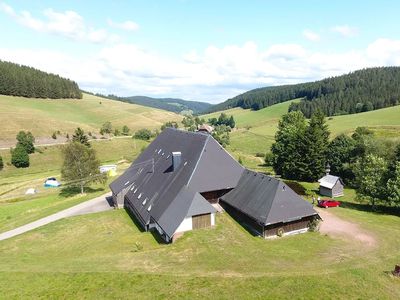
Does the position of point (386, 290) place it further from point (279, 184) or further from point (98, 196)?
point (98, 196)

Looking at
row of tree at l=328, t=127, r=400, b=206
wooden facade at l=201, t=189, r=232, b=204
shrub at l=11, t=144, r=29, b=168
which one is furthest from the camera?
shrub at l=11, t=144, r=29, b=168

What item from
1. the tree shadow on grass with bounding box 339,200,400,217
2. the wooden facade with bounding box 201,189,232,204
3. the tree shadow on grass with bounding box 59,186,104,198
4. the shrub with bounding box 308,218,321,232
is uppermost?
the wooden facade with bounding box 201,189,232,204

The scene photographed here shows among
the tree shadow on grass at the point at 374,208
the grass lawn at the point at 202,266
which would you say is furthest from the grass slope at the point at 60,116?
the tree shadow on grass at the point at 374,208

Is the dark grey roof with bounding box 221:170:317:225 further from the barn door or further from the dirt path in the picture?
the barn door

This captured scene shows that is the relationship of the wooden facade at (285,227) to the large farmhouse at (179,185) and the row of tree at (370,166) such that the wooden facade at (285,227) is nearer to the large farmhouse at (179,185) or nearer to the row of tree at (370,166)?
the large farmhouse at (179,185)

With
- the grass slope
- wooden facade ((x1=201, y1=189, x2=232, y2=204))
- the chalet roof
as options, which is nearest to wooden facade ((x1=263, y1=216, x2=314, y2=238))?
wooden facade ((x1=201, y1=189, x2=232, y2=204))

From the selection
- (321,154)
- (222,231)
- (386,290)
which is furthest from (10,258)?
(321,154)
